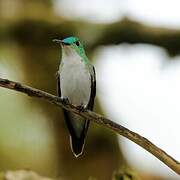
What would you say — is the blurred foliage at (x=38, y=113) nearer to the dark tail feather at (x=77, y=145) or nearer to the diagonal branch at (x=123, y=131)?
the dark tail feather at (x=77, y=145)

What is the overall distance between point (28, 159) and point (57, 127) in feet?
1.78

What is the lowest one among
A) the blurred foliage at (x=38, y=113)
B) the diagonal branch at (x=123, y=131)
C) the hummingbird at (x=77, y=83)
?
the blurred foliage at (x=38, y=113)

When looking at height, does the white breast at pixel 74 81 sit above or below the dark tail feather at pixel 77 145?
above

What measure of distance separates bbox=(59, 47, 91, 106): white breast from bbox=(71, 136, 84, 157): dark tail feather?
0.64ft

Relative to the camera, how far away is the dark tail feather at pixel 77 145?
3027 millimetres

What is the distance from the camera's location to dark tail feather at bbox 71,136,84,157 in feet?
9.93

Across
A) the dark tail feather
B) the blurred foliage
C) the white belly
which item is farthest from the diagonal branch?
the blurred foliage

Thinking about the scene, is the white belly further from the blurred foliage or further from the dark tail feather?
the blurred foliage

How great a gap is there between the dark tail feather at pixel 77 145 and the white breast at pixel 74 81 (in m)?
0.20

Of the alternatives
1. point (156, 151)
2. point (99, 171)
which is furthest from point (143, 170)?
point (156, 151)

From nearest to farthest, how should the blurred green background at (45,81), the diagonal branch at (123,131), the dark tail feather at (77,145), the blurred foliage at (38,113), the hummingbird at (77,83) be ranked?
the diagonal branch at (123,131)
the dark tail feather at (77,145)
the hummingbird at (77,83)
the blurred green background at (45,81)
the blurred foliage at (38,113)

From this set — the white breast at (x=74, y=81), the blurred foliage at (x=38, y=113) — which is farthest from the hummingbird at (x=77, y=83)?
the blurred foliage at (x=38, y=113)

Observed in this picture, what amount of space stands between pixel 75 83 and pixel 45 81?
7.32 feet

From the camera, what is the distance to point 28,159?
5859 millimetres
